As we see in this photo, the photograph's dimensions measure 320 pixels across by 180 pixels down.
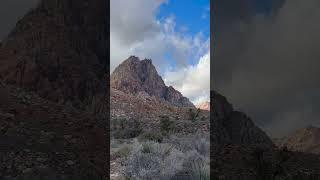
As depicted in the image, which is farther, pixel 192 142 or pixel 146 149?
pixel 192 142

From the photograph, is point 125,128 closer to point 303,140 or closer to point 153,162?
point 153,162

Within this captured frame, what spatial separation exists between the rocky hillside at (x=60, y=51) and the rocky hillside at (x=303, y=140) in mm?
7314

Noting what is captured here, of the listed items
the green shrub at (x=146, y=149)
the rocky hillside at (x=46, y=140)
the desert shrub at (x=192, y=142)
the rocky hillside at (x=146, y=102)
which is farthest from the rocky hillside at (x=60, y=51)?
the green shrub at (x=146, y=149)

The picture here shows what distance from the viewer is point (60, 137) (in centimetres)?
1623

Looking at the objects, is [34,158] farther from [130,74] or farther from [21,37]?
[130,74]

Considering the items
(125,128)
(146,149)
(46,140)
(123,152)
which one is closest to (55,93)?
(125,128)

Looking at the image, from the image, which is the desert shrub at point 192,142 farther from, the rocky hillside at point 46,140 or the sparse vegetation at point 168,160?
the rocky hillside at point 46,140

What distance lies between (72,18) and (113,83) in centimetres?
1508

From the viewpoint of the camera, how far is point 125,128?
23531 mm

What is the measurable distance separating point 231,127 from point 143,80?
74.6 ft

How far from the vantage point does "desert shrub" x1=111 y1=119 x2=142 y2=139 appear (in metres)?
22.6

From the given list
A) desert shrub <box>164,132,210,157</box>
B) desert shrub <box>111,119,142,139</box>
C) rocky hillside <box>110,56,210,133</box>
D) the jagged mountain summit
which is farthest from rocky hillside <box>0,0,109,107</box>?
the jagged mountain summit

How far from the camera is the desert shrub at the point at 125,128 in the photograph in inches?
890

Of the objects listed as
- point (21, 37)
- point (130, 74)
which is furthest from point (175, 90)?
point (21, 37)
